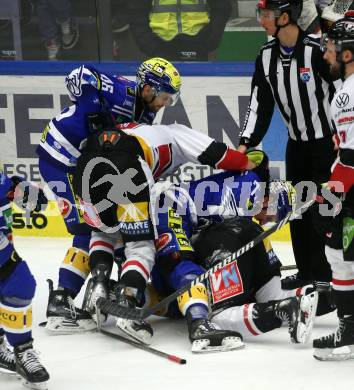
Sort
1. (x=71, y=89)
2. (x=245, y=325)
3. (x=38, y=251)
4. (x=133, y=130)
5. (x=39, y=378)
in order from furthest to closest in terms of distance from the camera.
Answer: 1. (x=38, y=251)
2. (x=71, y=89)
3. (x=133, y=130)
4. (x=245, y=325)
5. (x=39, y=378)

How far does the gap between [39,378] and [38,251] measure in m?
2.71

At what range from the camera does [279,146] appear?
7223mm

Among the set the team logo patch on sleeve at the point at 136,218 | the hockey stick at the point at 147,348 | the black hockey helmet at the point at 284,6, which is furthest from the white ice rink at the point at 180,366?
the black hockey helmet at the point at 284,6

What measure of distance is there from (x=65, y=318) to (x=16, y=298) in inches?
38.1

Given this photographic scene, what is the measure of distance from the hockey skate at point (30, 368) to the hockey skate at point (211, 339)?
78 centimetres

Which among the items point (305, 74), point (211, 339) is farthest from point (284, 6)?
point (211, 339)

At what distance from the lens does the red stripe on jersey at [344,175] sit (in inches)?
181

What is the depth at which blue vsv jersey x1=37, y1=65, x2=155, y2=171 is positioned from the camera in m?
5.77

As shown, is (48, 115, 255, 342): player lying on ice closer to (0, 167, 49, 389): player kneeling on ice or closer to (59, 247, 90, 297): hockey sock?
(59, 247, 90, 297): hockey sock

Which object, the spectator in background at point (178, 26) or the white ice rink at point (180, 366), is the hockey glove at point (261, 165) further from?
the spectator in background at point (178, 26)

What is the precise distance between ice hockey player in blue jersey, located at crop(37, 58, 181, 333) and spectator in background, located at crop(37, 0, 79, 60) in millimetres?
1661

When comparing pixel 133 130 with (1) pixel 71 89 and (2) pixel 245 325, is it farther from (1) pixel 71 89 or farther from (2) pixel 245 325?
(2) pixel 245 325

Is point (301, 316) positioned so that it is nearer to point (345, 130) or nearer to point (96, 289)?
point (345, 130)

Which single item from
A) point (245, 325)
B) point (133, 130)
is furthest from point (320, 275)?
point (133, 130)
